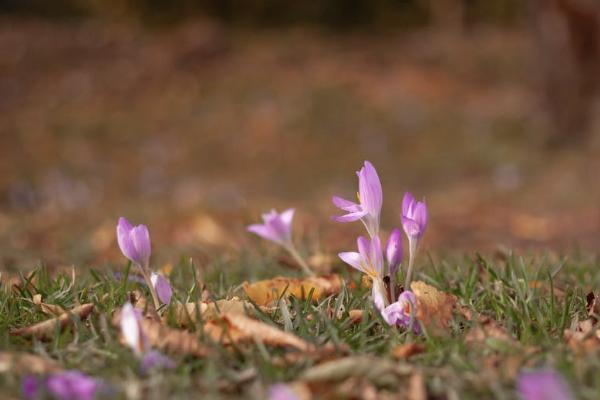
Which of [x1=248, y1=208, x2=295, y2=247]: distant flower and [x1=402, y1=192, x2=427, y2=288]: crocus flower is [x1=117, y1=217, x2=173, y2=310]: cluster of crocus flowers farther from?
[x1=402, y1=192, x2=427, y2=288]: crocus flower

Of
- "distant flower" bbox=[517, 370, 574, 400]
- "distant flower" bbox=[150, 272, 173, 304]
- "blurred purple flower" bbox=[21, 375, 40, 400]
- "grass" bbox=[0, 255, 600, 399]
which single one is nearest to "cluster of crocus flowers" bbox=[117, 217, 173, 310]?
"distant flower" bbox=[150, 272, 173, 304]

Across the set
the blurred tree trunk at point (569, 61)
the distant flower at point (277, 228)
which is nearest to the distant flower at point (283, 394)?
the distant flower at point (277, 228)

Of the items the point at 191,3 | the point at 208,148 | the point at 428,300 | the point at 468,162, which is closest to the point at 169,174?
the point at 208,148

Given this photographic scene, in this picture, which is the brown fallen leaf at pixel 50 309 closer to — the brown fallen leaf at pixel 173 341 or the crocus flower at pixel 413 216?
the brown fallen leaf at pixel 173 341

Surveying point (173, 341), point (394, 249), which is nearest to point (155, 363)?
point (173, 341)

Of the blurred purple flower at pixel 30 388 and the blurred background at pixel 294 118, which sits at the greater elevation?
the blurred purple flower at pixel 30 388

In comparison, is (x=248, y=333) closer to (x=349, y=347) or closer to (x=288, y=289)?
(x=349, y=347)
